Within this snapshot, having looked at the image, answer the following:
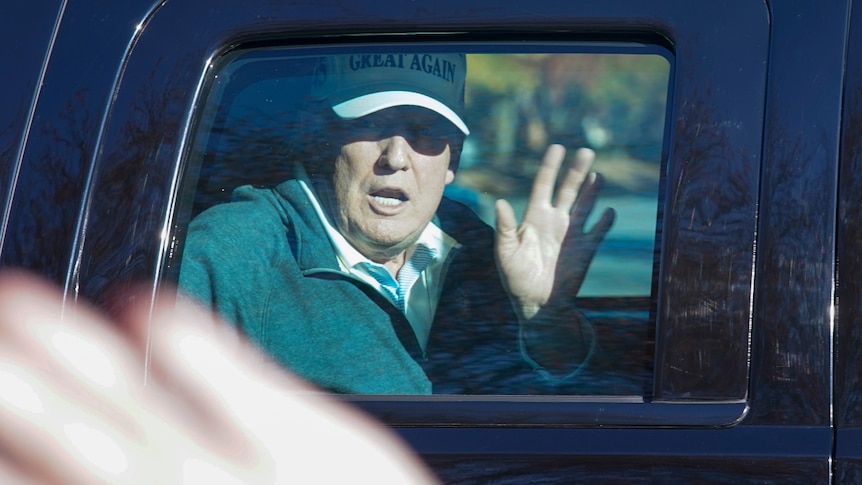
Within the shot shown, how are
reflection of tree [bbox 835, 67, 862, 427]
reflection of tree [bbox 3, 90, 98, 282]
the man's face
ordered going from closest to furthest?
reflection of tree [bbox 835, 67, 862, 427] < reflection of tree [bbox 3, 90, 98, 282] < the man's face

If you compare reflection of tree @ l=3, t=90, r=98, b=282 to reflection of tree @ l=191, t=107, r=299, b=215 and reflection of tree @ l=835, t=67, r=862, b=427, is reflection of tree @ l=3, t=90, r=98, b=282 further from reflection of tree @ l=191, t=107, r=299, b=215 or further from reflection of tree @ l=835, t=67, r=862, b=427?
reflection of tree @ l=835, t=67, r=862, b=427

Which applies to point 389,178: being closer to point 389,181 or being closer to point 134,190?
point 389,181

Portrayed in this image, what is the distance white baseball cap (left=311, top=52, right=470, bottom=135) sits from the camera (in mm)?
1649

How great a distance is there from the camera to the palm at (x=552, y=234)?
63.2 inches

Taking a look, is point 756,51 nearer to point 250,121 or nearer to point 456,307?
point 456,307

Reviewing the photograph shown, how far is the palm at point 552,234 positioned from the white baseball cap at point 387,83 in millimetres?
144

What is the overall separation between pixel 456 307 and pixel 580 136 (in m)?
0.29

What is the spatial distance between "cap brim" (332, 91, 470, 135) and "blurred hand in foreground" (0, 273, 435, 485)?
36 centimetres

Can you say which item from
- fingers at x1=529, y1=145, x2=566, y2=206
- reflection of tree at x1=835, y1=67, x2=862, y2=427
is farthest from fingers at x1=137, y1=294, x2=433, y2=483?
reflection of tree at x1=835, y1=67, x2=862, y2=427

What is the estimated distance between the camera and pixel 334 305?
165 cm

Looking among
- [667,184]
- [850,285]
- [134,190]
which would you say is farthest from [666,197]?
[134,190]

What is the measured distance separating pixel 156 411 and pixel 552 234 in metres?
0.58

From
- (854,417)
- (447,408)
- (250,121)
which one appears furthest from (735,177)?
(250,121)

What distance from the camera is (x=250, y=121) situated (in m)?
1.67
